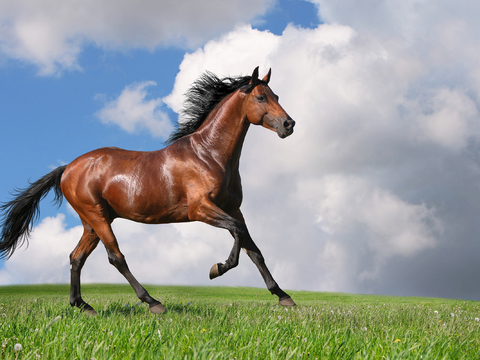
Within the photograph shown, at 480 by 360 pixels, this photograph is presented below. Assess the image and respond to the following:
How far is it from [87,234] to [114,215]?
2.10 ft

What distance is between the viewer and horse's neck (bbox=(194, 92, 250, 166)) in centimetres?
596

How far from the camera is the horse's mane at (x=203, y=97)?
21.4ft

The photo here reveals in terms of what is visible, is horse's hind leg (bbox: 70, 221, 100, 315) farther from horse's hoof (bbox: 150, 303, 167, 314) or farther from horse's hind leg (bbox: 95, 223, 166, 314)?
horse's hoof (bbox: 150, 303, 167, 314)

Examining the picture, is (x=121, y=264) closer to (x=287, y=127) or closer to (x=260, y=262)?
(x=260, y=262)

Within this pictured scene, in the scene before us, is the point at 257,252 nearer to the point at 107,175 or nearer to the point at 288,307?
the point at 288,307

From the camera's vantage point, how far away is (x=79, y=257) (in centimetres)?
655

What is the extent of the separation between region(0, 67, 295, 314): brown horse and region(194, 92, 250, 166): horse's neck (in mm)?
15

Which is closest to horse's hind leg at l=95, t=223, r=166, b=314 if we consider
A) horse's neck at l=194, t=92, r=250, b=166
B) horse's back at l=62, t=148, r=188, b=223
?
horse's back at l=62, t=148, r=188, b=223

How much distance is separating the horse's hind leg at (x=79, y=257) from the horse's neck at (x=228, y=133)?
2478mm

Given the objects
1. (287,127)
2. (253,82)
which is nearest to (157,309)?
(287,127)

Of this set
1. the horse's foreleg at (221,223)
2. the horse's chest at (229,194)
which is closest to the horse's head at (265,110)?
the horse's chest at (229,194)

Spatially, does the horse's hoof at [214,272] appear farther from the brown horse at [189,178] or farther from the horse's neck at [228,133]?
the horse's neck at [228,133]

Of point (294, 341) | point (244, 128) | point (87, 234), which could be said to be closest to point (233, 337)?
point (294, 341)

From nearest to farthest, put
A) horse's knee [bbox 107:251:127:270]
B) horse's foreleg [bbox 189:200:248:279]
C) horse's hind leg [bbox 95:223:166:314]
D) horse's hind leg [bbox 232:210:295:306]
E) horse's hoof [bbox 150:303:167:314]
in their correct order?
horse's foreleg [bbox 189:200:248:279] → horse's hoof [bbox 150:303:167:314] → horse's hind leg [bbox 95:223:166:314] → horse's knee [bbox 107:251:127:270] → horse's hind leg [bbox 232:210:295:306]
